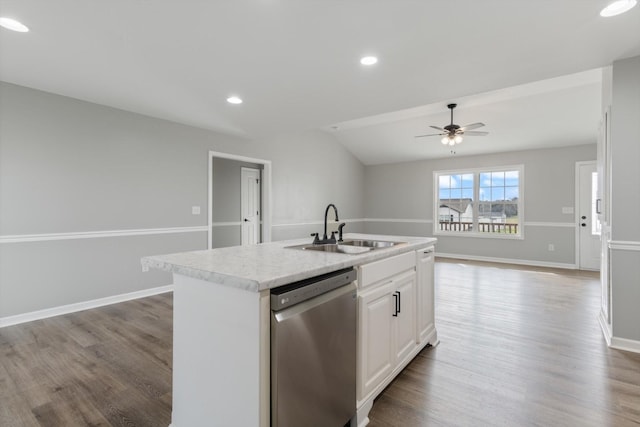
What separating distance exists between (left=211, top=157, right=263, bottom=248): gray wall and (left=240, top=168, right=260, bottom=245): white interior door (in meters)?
0.08

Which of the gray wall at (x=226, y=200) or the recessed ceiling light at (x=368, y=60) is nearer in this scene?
the recessed ceiling light at (x=368, y=60)

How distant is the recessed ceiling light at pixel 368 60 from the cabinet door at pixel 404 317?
6.03 feet

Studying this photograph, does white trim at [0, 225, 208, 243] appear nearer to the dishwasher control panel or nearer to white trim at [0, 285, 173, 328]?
white trim at [0, 285, 173, 328]

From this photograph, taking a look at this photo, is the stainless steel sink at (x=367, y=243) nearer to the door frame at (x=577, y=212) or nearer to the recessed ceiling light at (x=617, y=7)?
the recessed ceiling light at (x=617, y=7)

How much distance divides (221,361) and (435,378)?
5.13 ft

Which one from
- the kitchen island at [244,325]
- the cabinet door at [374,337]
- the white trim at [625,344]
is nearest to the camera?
the kitchen island at [244,325]

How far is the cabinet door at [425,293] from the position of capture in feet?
8.02

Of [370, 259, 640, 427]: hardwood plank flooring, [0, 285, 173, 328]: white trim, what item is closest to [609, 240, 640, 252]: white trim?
[370, 259, 640, 427]: hardwood plank flooring

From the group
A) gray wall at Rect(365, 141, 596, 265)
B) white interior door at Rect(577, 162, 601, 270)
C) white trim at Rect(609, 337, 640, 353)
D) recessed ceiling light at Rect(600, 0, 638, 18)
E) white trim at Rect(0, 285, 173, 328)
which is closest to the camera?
recessed ceiling light at Rect(600, 0, 638, 18)

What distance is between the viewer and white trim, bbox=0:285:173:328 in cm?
319

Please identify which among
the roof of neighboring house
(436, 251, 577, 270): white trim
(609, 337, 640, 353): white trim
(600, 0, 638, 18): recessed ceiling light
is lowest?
(609, 337, 640, 353): white trim

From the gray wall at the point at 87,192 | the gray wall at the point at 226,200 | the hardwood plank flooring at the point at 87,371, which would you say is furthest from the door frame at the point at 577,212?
the hardwood plank flooring at the point at 87,371

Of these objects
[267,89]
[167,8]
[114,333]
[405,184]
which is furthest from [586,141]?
[114,333]

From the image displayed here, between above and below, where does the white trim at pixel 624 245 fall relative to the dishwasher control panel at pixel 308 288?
above
